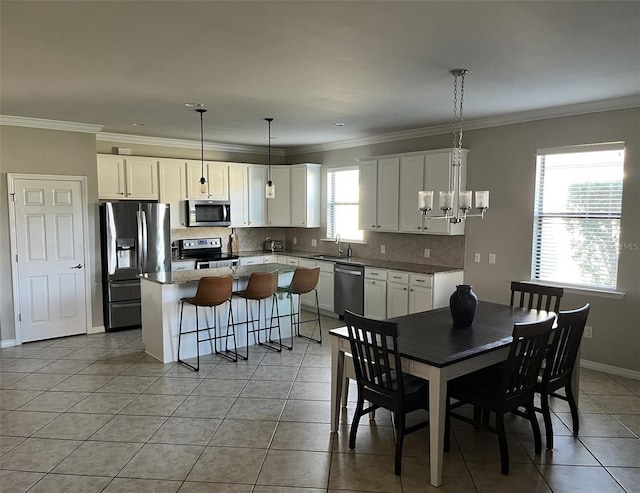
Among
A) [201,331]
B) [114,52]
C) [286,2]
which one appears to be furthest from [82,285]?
[286,2]

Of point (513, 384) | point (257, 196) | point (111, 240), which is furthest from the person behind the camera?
point (257, 196)

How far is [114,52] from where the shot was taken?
10.0ft

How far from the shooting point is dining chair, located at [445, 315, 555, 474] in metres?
2.79

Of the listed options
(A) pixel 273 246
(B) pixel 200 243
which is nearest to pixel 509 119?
(A) pixel 273 246

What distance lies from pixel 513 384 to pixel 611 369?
2.45m

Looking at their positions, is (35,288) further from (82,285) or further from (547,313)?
(547,313)

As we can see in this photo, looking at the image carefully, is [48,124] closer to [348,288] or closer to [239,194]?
[239,194]

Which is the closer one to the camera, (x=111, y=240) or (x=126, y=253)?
(x=111, y=240)

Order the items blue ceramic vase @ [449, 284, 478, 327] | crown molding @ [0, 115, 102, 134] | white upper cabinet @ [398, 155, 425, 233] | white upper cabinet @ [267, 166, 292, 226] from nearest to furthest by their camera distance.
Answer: blue ceramic vase @ [449, 284, 478, 327] → crown molding @ [0, 115, 102, 134] → white upper cabinet @ [398, 155, 425, 233] → white upper cabinet @ [267, 166, 292, 226]

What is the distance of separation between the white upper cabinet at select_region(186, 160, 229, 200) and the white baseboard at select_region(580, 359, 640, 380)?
17.7 ft

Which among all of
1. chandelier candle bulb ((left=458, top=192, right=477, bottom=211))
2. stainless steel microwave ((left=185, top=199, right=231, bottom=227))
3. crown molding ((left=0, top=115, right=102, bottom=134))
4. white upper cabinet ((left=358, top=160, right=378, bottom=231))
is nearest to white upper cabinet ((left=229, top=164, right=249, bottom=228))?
stainless steel microwave ((left=185, top=199, right=231, bottom=227))

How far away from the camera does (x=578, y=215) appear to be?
4742 millimetres

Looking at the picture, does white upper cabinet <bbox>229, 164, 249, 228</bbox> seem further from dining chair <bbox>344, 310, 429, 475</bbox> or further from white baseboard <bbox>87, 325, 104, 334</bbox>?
dining chair <bbox>344, 310, 429, 475</bbox>

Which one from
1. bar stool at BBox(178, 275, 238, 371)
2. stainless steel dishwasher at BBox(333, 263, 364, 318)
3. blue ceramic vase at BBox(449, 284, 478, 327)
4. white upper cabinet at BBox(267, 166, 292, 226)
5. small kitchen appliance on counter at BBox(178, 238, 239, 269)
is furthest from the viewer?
white upper cabinet at BBox(267, 166, 292, 226)
